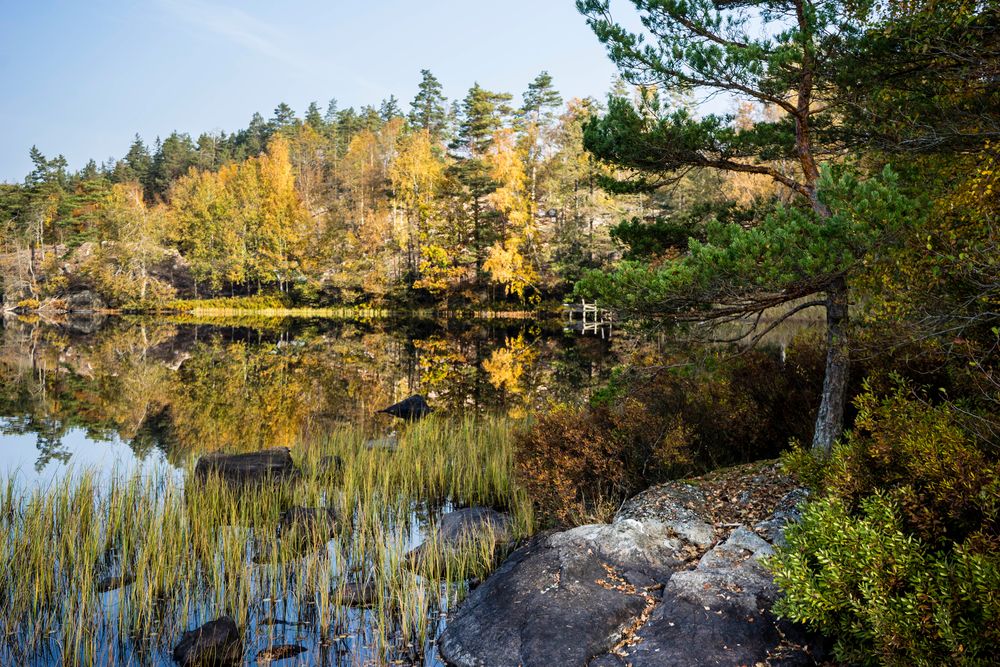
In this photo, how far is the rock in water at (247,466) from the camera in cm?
831

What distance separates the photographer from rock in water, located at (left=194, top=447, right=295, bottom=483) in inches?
327

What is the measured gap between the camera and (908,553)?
3.48m

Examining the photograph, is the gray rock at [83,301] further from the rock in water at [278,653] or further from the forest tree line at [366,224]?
the rock in water at [278,653]

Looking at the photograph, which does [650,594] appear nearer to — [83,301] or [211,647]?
[211,647]

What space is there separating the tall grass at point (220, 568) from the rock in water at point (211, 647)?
0.51 feet

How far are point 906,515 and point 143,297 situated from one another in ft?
194

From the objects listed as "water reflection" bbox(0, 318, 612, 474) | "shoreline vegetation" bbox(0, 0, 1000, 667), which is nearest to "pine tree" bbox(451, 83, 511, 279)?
"water reflection" bbox(0, 318, 612, 474)

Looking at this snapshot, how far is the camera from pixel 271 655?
15.2 ft

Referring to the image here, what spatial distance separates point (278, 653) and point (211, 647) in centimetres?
48

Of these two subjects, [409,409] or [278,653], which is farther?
[409,409]

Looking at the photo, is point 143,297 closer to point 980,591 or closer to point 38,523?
point 38,523

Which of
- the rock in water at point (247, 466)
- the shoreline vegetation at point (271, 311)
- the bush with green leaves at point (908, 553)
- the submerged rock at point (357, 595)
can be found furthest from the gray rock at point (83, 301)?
the bush with green leaves at point (908, 553)

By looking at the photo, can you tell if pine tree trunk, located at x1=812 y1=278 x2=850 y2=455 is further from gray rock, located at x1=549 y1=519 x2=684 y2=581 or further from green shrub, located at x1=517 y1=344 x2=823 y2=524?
gray rock, located at x1=549 y1=519 x2=684 y2=581

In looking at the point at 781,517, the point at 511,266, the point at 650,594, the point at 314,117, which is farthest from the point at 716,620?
the point at 314,117
